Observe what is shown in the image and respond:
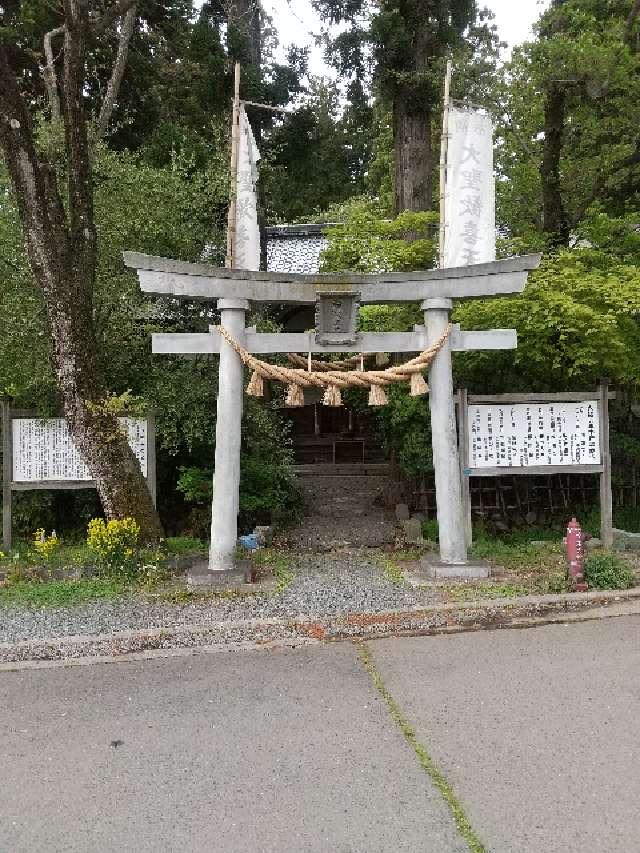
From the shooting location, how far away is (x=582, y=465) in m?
7.89

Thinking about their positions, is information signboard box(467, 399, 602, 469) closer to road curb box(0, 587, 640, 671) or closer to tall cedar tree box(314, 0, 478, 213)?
road curb box(0, 587, 640, 671)

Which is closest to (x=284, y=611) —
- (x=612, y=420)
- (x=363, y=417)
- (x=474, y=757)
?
(x=474, y=757)

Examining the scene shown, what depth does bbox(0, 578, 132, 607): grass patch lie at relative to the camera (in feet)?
21.4

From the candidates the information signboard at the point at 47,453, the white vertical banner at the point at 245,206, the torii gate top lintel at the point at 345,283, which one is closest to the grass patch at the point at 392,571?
the torii gate top lintel at the point at 345,283

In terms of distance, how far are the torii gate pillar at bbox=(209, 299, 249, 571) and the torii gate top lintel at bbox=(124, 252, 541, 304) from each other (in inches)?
8.6

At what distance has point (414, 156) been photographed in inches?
470

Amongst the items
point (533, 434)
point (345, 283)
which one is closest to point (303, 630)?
point (345, 283)

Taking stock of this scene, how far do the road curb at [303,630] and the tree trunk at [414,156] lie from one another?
7.93 meters

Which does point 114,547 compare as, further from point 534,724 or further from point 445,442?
point 534,724

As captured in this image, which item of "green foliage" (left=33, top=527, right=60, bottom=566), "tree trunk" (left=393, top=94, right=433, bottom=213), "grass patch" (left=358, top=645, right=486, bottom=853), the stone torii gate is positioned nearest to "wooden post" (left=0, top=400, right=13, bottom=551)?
"green foliage" (left=33, top=527, right=60, bottom=566)

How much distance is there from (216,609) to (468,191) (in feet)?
16.1

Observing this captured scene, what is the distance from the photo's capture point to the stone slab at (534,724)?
2973 mm

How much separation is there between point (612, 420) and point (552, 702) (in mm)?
7491

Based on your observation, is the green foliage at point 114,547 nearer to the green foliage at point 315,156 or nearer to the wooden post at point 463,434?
the wooden post at point 463,434
